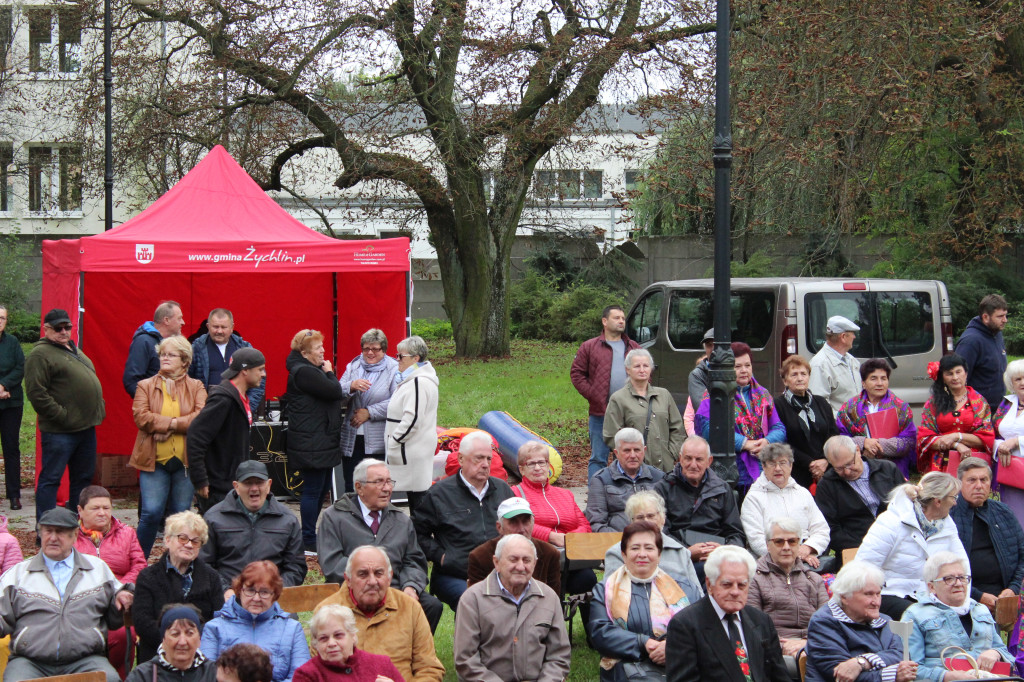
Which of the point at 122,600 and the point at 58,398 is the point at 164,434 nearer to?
the point at 58,398

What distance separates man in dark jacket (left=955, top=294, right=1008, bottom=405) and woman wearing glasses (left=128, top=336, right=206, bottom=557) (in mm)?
6160

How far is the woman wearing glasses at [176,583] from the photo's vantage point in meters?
5.62

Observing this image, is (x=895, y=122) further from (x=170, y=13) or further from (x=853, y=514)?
(x=170, y=13)

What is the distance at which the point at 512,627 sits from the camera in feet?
18.6

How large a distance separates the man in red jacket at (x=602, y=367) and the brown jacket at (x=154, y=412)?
130 inches

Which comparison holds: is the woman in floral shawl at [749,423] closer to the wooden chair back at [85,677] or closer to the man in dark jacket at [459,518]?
the man in dark jacket at [459,518]

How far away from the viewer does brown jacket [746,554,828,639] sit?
6.17m

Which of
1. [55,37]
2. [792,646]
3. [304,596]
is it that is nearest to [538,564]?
[304,596]

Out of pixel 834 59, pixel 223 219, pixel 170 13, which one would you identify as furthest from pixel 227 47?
pixel 834 59

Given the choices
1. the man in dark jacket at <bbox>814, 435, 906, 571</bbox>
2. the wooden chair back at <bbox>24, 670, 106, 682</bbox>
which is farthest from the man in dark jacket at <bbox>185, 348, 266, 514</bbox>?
the man in dark jacket at <bbox>814, 435, 906, 571</bbox>

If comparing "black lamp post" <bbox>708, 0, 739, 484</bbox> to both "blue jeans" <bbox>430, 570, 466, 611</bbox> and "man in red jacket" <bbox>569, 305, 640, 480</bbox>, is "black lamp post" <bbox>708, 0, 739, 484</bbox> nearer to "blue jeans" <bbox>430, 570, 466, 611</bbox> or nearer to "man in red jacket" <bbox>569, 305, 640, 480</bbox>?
"blue jeans" <bbox>430, 570, 466, 611</bbox>

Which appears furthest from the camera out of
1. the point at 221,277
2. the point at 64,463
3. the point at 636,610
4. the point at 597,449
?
the point at 221,277

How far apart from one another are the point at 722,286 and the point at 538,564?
2.14m

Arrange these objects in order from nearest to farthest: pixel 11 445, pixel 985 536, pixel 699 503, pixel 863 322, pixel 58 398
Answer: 1. pixel 985 536
2. pixel 699 503
3. pixel 58 398
4. pixel 11 445
5. pixel 863 322
